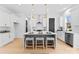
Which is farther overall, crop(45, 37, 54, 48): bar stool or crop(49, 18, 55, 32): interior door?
crop(49, 18, 55, 32): interior door

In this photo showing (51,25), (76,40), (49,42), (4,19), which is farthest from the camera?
(51,25)

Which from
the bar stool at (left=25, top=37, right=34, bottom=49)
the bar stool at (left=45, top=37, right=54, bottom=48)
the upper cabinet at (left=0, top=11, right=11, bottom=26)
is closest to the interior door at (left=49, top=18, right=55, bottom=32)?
the upper cabinet at (left=0, top=11, right=11, bottom=26)

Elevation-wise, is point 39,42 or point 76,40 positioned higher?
point 76,40

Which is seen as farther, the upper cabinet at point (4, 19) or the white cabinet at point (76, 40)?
the upper cabinet at point (4, 19)

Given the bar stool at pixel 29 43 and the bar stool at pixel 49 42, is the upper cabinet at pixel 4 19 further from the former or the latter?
the bar stool at pixel 49 42

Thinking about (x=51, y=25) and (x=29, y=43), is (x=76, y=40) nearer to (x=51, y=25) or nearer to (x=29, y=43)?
(x=29, y=43)

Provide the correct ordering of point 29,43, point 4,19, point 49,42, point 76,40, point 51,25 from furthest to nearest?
point 51,25 → point 4,19 → point 49,42 → point 29,43 → point 76,40

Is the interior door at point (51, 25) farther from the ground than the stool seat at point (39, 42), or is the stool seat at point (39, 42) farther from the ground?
the interior door at point (51, 25)

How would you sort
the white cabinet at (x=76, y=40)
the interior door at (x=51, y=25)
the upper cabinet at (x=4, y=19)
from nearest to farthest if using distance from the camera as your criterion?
the white cabinet at (x=76, y=40) → the upper cabinet at (x=4, y=19) → the interior door at (x=51, y=25)

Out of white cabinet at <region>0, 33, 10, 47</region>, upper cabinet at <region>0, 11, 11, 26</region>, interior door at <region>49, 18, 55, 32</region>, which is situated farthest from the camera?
interior door at <region>49, 18, 55, 32</region>

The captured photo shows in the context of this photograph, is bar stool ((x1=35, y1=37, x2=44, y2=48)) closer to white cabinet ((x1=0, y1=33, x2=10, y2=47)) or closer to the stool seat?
the stool seat

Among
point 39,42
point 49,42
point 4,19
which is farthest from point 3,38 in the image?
point 49,42

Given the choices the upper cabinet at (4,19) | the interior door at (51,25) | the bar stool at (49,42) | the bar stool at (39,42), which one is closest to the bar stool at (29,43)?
the bar stool at (39,42)

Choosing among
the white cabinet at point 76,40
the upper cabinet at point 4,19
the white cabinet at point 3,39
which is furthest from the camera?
the upper cabinet at point 4,19
